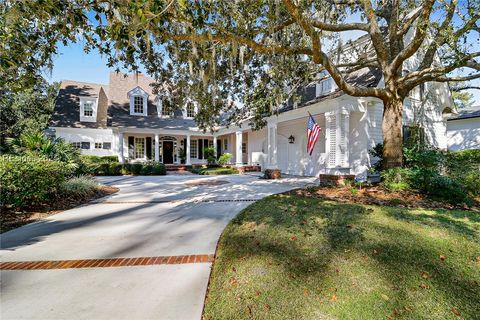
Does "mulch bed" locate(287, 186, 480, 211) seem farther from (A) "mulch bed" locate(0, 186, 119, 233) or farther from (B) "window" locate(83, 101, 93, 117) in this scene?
(B) "window" locate(83, 101, 93, 117)

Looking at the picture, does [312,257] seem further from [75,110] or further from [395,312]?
[75,110]

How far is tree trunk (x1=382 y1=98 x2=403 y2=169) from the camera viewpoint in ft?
24.0

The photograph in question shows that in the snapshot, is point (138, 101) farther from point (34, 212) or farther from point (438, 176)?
point (438, 176)

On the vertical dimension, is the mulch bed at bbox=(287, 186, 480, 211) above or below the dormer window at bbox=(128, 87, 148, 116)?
below

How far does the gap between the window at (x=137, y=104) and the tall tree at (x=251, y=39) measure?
11.8m

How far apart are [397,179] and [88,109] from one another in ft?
73.9

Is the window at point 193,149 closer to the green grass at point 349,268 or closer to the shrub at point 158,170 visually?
the shrub at point 158,170

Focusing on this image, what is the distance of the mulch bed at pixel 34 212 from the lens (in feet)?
16.7

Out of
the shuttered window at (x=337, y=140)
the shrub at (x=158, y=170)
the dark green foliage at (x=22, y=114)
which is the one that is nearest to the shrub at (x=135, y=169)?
the shrub at (x=158, y=170)

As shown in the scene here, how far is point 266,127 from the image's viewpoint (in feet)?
52.4

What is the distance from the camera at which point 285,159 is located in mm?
15391

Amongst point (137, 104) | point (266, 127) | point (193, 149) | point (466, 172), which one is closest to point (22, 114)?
point (137, 104)

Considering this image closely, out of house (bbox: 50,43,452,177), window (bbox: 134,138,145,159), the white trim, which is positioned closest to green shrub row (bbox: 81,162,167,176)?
house (bbox: 50,43,452,177)

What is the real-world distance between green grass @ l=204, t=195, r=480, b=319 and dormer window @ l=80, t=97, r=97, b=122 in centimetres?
2065
